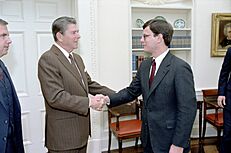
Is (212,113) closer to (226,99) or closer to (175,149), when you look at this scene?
(226,99)

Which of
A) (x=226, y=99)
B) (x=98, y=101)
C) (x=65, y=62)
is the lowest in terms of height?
(x=226, y=99)

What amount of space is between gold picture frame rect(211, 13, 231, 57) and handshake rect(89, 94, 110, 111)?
2415 mm

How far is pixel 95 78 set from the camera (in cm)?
357

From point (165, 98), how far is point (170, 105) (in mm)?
65

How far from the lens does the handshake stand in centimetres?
222

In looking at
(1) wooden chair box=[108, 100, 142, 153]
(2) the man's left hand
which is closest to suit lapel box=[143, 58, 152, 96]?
(2) the man's left hand

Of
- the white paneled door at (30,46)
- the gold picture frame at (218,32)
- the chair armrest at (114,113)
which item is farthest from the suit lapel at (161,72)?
the gold picture frame at (218,32)

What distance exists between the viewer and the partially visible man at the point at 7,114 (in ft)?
5.96

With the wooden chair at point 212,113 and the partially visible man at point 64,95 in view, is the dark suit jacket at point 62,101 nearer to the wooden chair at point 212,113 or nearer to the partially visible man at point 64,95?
the partially visible man at point 64,95

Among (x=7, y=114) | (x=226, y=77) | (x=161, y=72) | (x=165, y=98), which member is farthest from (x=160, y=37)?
(x=226, y=77)

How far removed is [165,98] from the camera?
6.20 feet

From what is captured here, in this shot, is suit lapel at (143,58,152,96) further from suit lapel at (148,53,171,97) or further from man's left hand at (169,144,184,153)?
man's left hand at (169,144,184,153)

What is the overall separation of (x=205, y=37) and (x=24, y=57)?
8.79ft

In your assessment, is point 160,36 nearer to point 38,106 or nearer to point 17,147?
point 17,147
